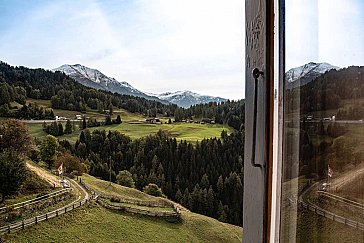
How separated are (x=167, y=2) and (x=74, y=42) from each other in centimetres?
31

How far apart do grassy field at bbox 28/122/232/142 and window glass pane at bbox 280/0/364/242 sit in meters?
0.65

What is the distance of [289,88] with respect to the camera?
62 cm

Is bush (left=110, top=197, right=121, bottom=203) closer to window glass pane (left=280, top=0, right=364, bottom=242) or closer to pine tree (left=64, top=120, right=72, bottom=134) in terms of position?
pine tree (left=64, top=120, right=72, bottom=134)

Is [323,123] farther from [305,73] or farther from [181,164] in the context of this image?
[181,164]

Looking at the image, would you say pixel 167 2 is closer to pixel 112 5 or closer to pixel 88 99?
pixel 112 5

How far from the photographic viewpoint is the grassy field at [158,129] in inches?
50.1

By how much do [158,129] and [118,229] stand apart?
31 cm

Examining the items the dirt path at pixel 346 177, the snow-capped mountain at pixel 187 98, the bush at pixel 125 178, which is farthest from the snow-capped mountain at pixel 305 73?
the bush at pixel 125 178

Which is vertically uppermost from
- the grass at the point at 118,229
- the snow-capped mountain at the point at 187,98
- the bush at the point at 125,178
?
the snow-capped mountain at the point at 187,98

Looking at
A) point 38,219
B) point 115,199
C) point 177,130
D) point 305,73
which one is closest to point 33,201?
point 38,219

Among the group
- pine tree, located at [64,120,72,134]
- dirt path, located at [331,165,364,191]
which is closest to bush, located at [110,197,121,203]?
pine tree, located at [64,120,72,134]

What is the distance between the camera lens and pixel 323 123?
1.71 ft

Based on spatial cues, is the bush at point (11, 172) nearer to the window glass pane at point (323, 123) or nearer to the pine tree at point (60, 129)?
the pine tree at point (60, 129)

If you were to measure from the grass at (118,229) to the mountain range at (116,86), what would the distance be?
1.09ft
